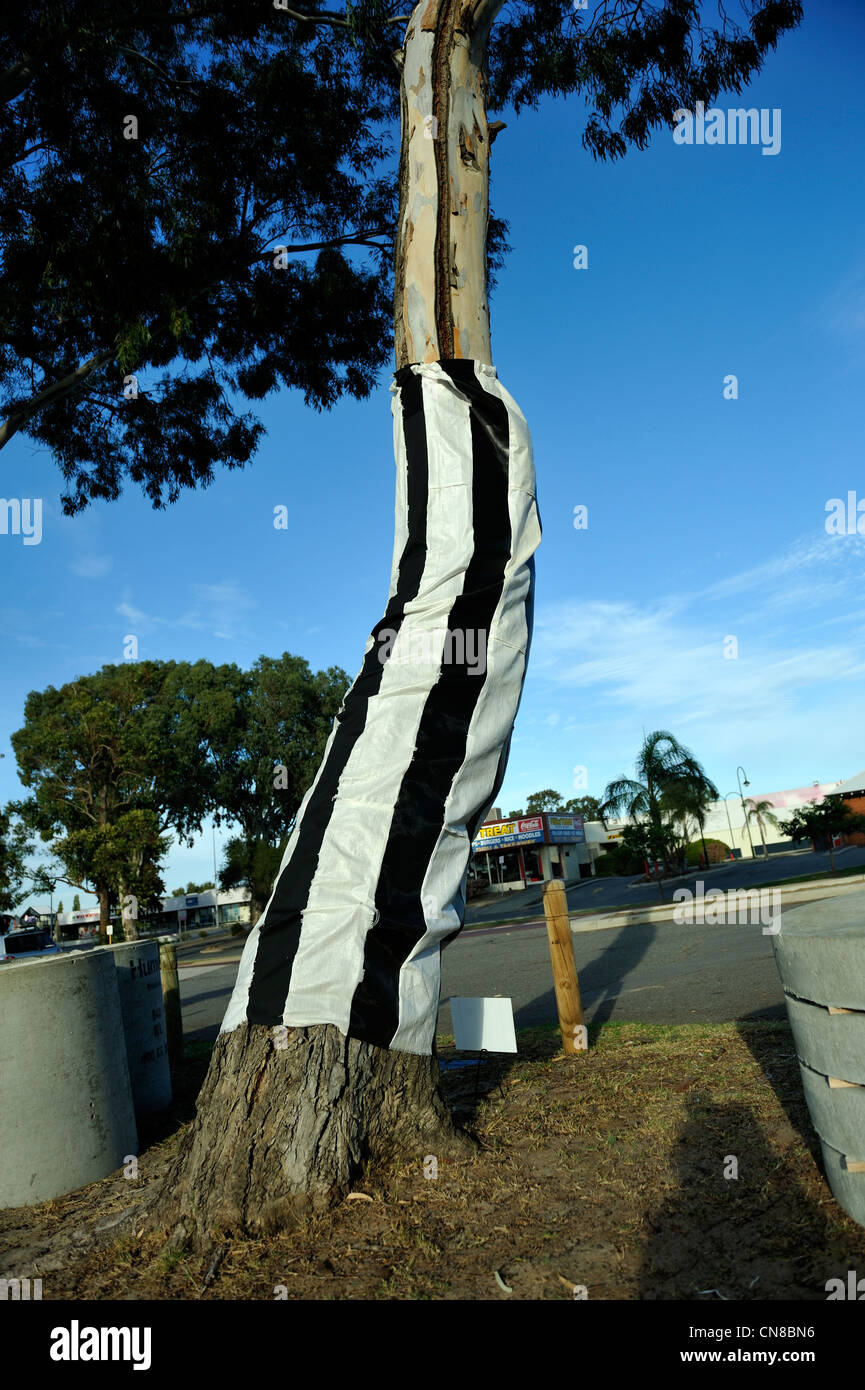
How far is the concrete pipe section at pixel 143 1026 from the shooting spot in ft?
16.7

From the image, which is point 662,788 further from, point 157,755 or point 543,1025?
point 543,1025

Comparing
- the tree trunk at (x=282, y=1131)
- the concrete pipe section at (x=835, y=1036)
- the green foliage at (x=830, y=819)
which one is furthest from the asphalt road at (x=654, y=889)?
the concrete pipe section at (x=835, y=1036)

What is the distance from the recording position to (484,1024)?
4.25 metres

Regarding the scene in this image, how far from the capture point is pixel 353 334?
9.91 meters

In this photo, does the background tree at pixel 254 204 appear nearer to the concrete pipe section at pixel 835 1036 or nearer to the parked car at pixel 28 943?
the concrete pipe section at pixel 835 1036

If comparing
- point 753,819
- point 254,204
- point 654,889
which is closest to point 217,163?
point 254,204

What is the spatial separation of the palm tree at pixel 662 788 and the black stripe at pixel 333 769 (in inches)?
1107

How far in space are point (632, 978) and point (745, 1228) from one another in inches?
267

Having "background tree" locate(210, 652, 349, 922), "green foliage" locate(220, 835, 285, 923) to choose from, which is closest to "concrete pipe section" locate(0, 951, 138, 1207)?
"green foliage" locate(220, 835, 285, 923)

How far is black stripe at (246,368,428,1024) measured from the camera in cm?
328

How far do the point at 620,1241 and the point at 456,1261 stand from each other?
50cm

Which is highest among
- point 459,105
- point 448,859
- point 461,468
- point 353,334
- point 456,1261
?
point 353,334
